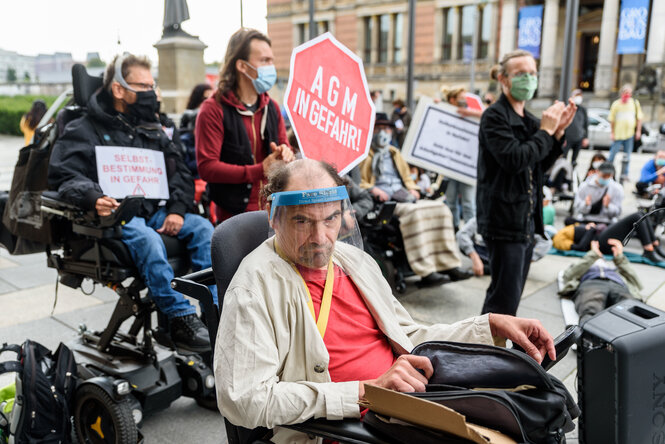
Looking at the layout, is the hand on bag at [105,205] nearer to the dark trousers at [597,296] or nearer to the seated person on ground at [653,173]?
the dark trousers at [597,296]

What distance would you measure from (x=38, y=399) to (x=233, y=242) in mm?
1197

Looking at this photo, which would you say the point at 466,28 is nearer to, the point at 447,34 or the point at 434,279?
the point at 447,34

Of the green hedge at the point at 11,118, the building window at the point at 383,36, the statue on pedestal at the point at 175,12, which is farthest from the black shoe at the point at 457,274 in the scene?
the building window at the point at 383,36

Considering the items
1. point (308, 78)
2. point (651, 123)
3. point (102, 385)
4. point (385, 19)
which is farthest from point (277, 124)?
point (385, 19)

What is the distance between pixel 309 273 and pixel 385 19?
37.0 m

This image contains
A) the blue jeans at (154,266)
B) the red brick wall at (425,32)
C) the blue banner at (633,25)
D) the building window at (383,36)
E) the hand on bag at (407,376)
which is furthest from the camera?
the building window at (383,36)

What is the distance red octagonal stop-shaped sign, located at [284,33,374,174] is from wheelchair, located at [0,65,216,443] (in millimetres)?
898

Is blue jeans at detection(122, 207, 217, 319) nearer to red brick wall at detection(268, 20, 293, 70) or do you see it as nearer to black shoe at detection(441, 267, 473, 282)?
black shoe at detection(441, 267, 473, 282)

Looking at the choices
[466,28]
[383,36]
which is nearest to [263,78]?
[466,28]

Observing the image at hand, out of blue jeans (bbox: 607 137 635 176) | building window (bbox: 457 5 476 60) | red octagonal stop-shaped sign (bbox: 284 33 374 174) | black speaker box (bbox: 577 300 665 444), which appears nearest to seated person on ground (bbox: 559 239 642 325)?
black speaker box (bbox: 577 300 665 444)

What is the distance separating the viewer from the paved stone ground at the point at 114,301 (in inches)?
113

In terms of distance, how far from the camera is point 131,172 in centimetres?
307

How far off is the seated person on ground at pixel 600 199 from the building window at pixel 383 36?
31450 mm

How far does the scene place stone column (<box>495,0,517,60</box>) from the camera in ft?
98.4
